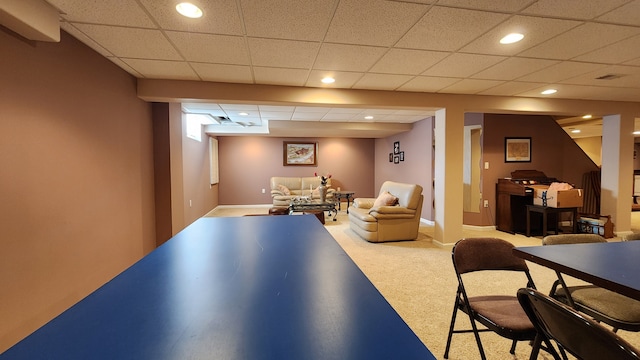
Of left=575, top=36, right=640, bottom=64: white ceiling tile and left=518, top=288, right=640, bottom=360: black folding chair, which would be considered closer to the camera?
left=518, top=288, right=640, bottom=360: black folding chair

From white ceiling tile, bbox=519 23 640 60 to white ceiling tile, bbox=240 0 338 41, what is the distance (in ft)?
6.33

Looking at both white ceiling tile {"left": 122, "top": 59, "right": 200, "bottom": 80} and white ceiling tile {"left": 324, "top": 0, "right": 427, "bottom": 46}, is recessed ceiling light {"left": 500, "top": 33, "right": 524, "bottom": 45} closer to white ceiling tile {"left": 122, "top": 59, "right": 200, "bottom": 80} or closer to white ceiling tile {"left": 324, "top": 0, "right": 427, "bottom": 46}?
white ceiling tile {"left": 324, "top": 0, "right": 427, "bottom": 46}

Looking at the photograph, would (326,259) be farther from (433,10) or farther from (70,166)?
(70,166)

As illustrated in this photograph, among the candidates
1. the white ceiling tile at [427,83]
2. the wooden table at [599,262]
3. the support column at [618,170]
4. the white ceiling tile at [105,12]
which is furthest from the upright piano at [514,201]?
the white ceiling tile at [105,12]

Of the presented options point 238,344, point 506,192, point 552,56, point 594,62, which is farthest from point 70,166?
point 506,192

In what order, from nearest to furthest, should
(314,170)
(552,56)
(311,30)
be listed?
(311,30), (552,56), (314,170)

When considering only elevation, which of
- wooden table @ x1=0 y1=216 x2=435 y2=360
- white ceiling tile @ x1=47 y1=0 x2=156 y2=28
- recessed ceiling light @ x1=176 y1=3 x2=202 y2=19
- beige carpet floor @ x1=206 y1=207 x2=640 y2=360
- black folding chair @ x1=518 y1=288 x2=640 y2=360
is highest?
recessed ceiling light @ x1=176 y1=3 x2=202 y2=19

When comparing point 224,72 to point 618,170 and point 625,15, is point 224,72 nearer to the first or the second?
point 625,15

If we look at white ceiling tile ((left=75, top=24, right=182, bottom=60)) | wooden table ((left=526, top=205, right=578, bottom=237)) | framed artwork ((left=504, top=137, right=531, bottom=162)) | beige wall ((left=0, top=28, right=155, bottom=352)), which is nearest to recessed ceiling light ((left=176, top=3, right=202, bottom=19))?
white ceiling tile ((left=75, top=24, right=182, bottom=60))

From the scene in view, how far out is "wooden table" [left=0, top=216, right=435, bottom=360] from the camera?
60 centimetres

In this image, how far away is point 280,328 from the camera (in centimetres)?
68

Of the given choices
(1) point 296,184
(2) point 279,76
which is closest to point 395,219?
(2) point 279,76

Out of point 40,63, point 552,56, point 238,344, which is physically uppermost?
point 552,56

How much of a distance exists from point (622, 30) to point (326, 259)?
9.56 ft
